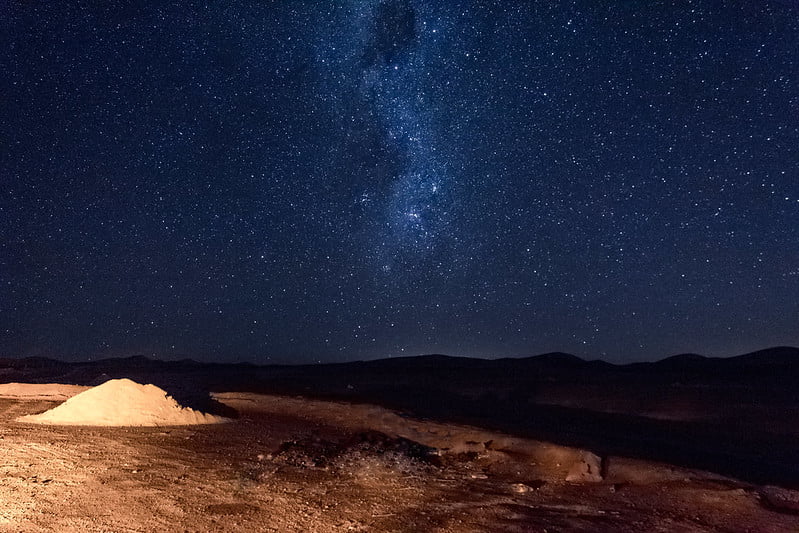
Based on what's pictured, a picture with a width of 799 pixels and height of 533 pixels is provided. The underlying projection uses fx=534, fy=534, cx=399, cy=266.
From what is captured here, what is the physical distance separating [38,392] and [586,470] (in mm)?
16533

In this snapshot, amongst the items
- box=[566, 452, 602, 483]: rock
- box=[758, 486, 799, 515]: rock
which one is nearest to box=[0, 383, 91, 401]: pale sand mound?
box=[566, 452, 602, 483]: rock

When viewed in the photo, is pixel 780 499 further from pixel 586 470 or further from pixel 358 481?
pixel 358 481

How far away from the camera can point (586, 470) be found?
8.76 meters

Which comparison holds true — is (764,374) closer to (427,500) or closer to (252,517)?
(427,500)

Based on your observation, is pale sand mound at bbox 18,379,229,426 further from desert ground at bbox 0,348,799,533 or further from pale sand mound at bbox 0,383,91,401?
pale sand mound at bbox 0,383,91,401

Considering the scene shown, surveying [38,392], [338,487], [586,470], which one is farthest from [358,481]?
[38,392]

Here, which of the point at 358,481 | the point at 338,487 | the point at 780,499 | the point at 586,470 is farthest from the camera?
the point at 586,470

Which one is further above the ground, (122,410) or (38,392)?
(38,392)

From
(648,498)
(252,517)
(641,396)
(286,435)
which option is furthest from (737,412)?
(252,517)

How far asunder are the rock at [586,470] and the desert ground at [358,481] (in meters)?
0.03

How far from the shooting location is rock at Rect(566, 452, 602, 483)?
8500mm

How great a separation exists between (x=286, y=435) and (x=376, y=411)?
3.65 m

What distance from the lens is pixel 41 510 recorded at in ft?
18.6

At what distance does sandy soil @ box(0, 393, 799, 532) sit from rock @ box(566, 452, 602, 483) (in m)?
0.11
